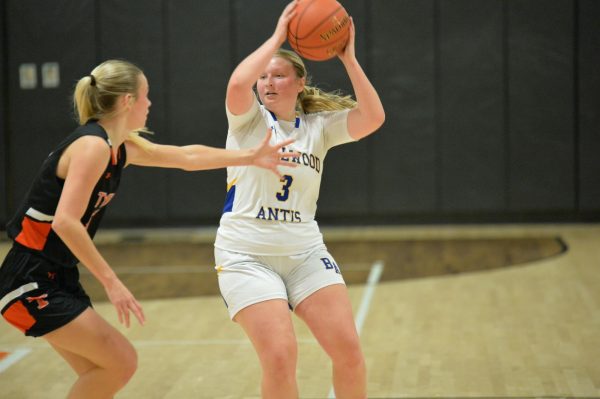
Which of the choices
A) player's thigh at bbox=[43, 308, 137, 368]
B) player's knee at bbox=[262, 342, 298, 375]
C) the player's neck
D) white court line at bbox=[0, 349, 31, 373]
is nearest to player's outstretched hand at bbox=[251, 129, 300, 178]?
the player's neck

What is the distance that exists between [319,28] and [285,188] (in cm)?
70

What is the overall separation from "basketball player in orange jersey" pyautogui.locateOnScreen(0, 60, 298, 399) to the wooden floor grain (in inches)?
59.0

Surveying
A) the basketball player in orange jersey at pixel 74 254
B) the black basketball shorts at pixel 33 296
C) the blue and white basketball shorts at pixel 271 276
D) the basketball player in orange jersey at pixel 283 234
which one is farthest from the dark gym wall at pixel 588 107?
the black basketball shorts at pixel 33 296

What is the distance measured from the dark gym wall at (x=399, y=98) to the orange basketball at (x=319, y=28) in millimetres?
7501

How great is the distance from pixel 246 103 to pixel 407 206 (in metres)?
8.33

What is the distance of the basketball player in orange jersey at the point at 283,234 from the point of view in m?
3.25

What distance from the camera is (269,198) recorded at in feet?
11.3

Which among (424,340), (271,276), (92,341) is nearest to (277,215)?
(271,276)

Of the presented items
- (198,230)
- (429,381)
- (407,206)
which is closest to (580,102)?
(407,206)

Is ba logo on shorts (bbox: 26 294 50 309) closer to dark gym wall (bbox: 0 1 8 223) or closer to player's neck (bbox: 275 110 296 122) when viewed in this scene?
player's neck (bbox: 275 110 296 122)

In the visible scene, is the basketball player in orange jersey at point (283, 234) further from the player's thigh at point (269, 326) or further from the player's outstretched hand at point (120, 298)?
the player's outstretched hand at point (120, 298)

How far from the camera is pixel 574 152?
11.2 m

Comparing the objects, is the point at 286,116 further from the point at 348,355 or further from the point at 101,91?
the point at 348,355

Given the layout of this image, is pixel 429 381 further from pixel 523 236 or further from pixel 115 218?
pixel 115 218
